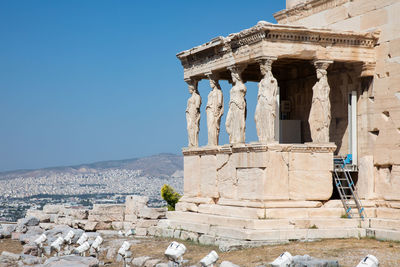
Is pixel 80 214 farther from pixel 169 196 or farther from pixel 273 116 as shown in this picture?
pixel 273 116

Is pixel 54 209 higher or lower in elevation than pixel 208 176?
lower

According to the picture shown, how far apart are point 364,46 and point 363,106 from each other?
133cm

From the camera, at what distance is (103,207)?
2119 cm

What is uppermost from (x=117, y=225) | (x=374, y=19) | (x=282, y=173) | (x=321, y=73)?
(x=374, y=19)

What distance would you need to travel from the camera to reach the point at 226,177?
16.9m

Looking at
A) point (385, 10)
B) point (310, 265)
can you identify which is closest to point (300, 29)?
point (385, 10)

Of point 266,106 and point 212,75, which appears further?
point 212,75

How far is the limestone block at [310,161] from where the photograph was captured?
1551 cm

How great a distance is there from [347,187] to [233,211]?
2.58 meters

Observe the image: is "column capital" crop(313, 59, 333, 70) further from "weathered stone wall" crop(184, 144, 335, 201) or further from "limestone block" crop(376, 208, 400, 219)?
"limestone block" crop(376, 208, 400, 219)

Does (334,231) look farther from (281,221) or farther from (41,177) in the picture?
(41,177)

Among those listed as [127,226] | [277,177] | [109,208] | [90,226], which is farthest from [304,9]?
[90,226]

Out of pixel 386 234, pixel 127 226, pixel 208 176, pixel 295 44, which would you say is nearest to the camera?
pixel 386 234

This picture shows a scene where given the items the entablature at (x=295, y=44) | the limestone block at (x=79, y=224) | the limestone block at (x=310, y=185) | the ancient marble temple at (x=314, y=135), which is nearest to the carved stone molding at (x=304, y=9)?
the ancient marble temple at (x=314, y=135)
